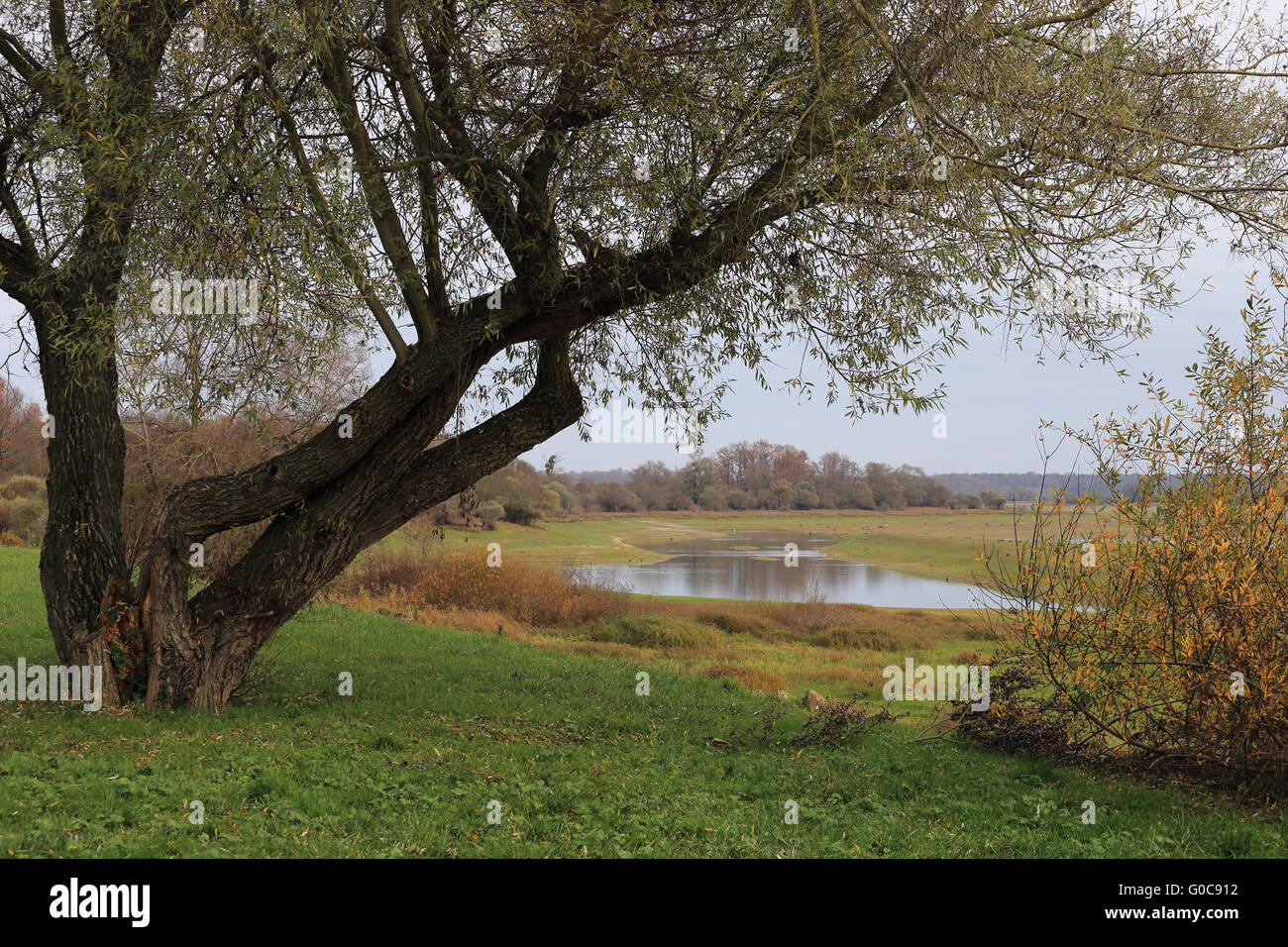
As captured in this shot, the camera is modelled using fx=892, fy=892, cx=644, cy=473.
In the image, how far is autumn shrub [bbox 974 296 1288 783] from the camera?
8.12 meters

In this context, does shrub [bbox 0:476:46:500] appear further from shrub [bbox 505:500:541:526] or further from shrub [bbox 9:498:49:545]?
shrub [bbox 505:500:541:526]

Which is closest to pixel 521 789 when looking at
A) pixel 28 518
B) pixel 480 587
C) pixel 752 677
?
pixel 752 677

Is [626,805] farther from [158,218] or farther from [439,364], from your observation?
[158,218]

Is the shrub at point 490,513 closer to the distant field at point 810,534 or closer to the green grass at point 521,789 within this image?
the distant field at point 810,534

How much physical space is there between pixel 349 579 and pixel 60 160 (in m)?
21.4

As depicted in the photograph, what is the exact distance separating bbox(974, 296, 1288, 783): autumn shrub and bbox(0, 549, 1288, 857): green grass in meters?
0.66

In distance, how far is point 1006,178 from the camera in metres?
8.31

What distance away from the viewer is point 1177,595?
28.0ft

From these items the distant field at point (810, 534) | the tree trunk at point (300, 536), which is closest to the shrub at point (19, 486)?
the distant field at point (810, 534)

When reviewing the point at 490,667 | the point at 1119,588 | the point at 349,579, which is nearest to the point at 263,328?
the point at 490,667

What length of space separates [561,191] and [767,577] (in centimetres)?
4246

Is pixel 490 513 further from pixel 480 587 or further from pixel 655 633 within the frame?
pixel 655 633

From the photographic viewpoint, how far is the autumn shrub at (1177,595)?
812 centimetres

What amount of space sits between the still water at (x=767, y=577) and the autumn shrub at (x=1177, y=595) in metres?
22.6
